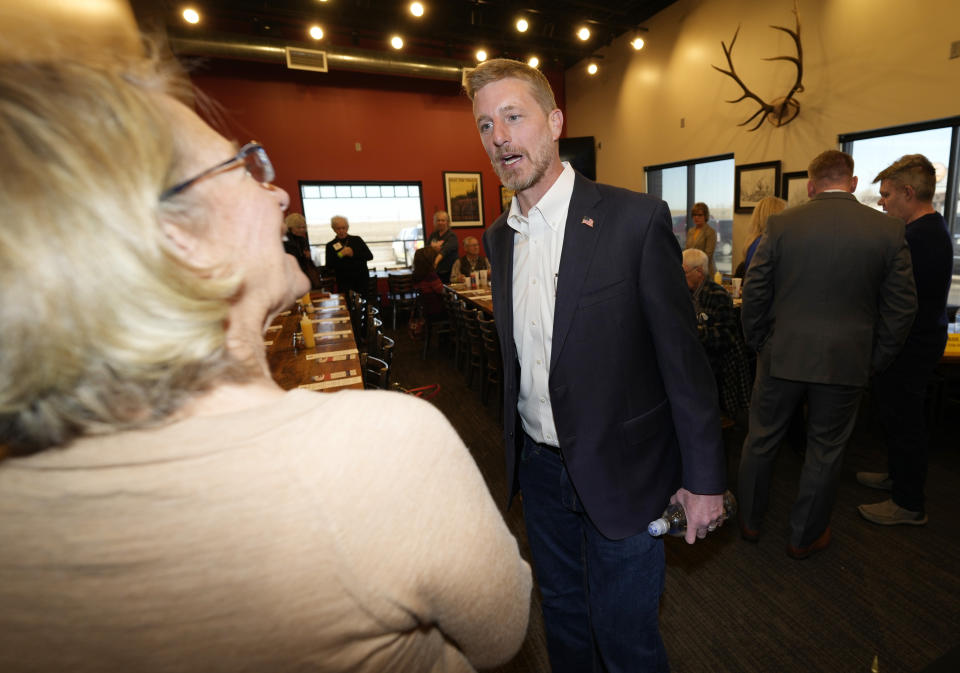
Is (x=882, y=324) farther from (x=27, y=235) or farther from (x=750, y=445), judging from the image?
(x=27, y=235)

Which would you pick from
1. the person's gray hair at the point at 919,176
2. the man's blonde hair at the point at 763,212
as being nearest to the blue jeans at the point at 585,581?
the person's gray hair at the point at 919,176

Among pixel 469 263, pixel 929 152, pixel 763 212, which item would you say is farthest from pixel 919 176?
pixel 469 263

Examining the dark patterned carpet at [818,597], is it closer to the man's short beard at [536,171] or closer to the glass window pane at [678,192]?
the man's short beard at [536,171]

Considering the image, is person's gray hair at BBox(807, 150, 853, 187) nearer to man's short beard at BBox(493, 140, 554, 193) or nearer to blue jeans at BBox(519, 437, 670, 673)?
man's short beard at BBox(493, 140, 554, 193)

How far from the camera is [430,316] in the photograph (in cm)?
586

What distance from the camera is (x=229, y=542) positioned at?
390 mm

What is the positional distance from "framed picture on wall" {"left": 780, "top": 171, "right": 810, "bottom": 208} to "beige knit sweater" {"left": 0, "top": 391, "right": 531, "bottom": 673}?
21.4 feet

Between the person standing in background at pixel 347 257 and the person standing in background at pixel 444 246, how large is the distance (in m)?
1.05

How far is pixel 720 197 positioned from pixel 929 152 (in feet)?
8.24

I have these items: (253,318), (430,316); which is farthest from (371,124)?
(253,318)

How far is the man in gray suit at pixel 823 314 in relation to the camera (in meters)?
1.90

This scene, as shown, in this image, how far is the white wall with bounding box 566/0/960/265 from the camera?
14.2 feet

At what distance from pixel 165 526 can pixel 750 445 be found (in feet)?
8.30

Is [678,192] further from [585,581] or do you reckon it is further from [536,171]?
[585,581]
